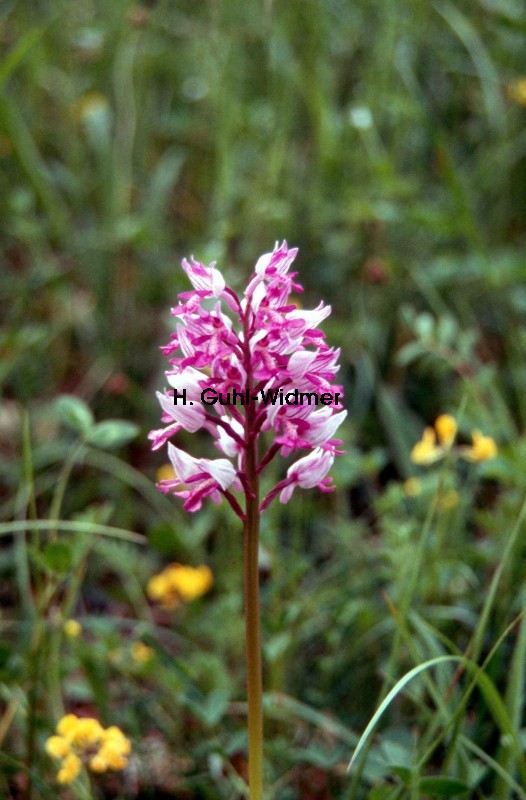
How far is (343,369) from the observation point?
274cm

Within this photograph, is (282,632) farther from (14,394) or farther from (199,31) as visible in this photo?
(199,31)

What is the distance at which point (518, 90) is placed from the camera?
306 cm

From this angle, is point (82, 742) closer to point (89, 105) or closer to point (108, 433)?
point (108, 433)

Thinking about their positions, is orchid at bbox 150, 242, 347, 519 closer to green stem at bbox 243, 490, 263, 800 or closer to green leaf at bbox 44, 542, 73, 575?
green stem at bbox 243, 490, 263, 800

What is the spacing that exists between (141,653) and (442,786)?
2.88ft

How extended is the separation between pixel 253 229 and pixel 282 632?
4.58ft

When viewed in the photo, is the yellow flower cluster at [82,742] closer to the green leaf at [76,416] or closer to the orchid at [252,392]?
the orchid at [252,392]

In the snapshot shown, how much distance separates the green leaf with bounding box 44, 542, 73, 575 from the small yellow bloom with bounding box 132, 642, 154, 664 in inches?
15.5

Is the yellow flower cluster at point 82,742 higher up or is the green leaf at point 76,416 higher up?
the green leaf at point 76,416

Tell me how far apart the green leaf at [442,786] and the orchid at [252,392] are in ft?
0.88

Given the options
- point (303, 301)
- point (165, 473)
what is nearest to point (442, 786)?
point (165, 473)

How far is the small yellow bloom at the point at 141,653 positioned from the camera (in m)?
1.86

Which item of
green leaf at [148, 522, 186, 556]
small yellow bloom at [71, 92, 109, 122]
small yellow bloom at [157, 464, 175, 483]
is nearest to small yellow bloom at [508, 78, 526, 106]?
small yellow bloom at [71, 92, 109, 122]

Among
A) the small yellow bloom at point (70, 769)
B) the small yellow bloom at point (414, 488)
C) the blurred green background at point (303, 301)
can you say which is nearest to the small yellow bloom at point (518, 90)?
the blurred green background at point (303, 301)
